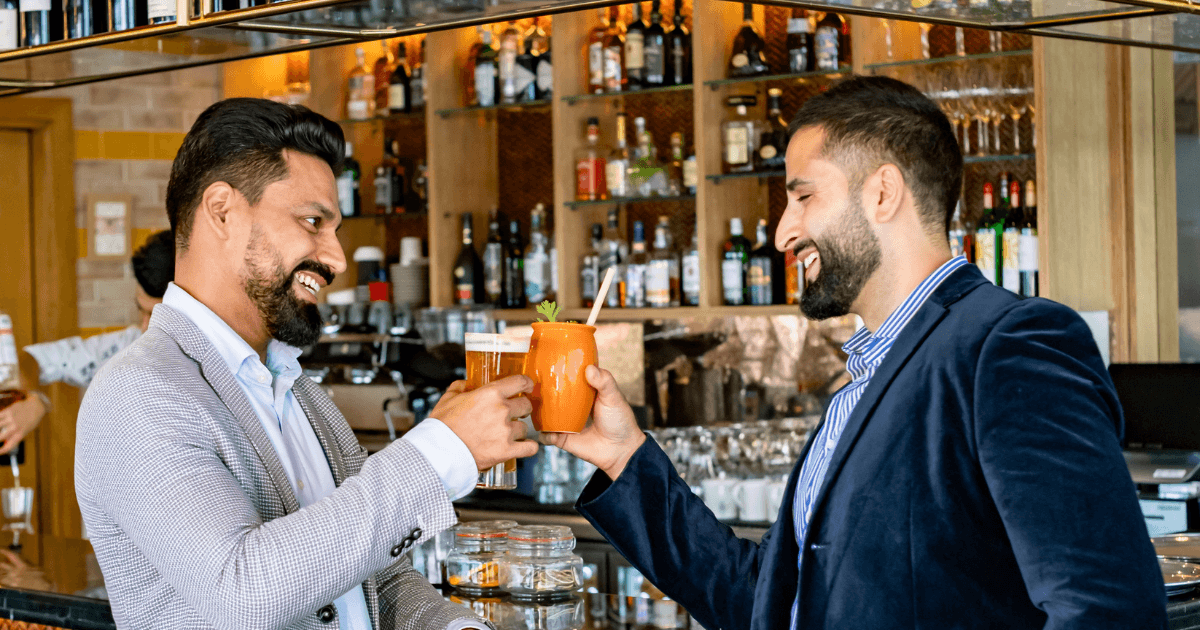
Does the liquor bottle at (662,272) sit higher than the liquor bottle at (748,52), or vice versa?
the liquor bottle at (748,52)

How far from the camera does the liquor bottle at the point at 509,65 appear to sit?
4902mm

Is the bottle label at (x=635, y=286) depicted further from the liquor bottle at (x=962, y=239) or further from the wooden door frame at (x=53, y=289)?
the wooden door frame at (x=53, y=289)

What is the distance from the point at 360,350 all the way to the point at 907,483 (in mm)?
3831

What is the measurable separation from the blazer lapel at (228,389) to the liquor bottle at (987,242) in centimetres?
303

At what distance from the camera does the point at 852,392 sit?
64.2 inches

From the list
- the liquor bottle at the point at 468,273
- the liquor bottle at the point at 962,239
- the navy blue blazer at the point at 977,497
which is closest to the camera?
the navy blue blazer at the point at 977,497

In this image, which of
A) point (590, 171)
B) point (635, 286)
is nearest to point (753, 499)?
point (635, 286)

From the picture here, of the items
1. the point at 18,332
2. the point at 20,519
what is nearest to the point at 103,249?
the point at 18,332

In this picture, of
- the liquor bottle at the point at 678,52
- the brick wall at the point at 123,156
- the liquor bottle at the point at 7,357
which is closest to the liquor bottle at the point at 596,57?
the liquor bottle at the point at 678,52

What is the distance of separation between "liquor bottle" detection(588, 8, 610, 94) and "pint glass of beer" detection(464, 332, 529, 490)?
10.4ft

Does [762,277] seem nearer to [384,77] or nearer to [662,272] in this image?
[662,272]

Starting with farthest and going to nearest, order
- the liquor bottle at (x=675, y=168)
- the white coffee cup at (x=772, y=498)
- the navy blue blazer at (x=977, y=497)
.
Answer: the liquor bottle at (x=675, y=168)
the white coffee cup at (x=772, y=498)
the navy blue blazer at (x=977, y=497)

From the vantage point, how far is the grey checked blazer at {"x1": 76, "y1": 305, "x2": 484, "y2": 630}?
1271 mm

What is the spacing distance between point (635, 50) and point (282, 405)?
3161 mm
